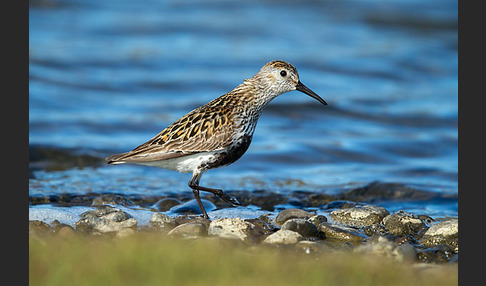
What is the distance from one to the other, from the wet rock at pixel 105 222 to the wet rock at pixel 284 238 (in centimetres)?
162

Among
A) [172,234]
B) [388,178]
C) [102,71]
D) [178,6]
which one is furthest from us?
[178,6]

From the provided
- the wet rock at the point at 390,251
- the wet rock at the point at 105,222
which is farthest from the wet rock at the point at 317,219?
the wet rock at the point at 105,222

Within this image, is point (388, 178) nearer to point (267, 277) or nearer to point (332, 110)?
point (332, 110)

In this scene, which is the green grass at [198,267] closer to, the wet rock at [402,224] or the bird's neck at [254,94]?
the wet rock at [402,224]

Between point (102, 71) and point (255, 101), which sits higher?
point (102, 71)

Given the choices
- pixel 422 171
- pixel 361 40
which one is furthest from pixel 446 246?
pixel 361 40

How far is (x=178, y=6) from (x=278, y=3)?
4328 mm

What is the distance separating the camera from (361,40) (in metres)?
23.2

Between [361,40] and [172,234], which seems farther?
[361,40]

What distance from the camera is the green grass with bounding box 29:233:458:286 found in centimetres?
566

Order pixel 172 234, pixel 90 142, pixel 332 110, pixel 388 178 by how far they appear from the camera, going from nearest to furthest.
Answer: pixel 172 234 → pixel 388 178 → pixel 90 142 → pixel 332 110

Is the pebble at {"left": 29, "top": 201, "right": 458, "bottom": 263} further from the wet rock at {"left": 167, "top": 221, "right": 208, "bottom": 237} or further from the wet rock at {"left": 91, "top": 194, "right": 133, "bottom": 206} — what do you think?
the wet rock at {"left": 91, "top": 194, "right": 133, "bottom": 206}

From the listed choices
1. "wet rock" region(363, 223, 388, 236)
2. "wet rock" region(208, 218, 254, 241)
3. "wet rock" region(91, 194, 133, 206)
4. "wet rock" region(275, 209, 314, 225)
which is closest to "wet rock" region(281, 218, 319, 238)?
"wet rock" region(208, 218, 254, 241)

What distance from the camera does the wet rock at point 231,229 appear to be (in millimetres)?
7370
